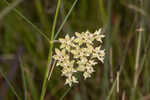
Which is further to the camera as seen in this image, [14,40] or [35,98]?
[14,40]

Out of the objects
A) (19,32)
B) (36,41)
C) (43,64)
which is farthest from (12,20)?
(43,64)

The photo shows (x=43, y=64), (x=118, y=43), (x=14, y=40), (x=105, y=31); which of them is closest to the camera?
(x=105, y=31)

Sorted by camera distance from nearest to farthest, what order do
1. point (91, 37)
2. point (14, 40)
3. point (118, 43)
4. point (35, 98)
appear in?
point (91, 37) < point (35, 98) < point (118, 43) < point (14, 40)

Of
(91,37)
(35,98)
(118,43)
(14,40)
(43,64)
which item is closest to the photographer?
(91,37)

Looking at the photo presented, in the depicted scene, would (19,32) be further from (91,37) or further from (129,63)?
(91,37)

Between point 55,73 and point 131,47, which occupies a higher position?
point 131,47

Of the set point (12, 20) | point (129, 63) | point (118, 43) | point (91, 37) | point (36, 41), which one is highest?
point (12, 20)

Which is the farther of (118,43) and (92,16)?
(92,16)

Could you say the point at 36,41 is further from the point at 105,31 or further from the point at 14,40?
the point at 105,31

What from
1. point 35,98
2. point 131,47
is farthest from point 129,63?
point 35,98
